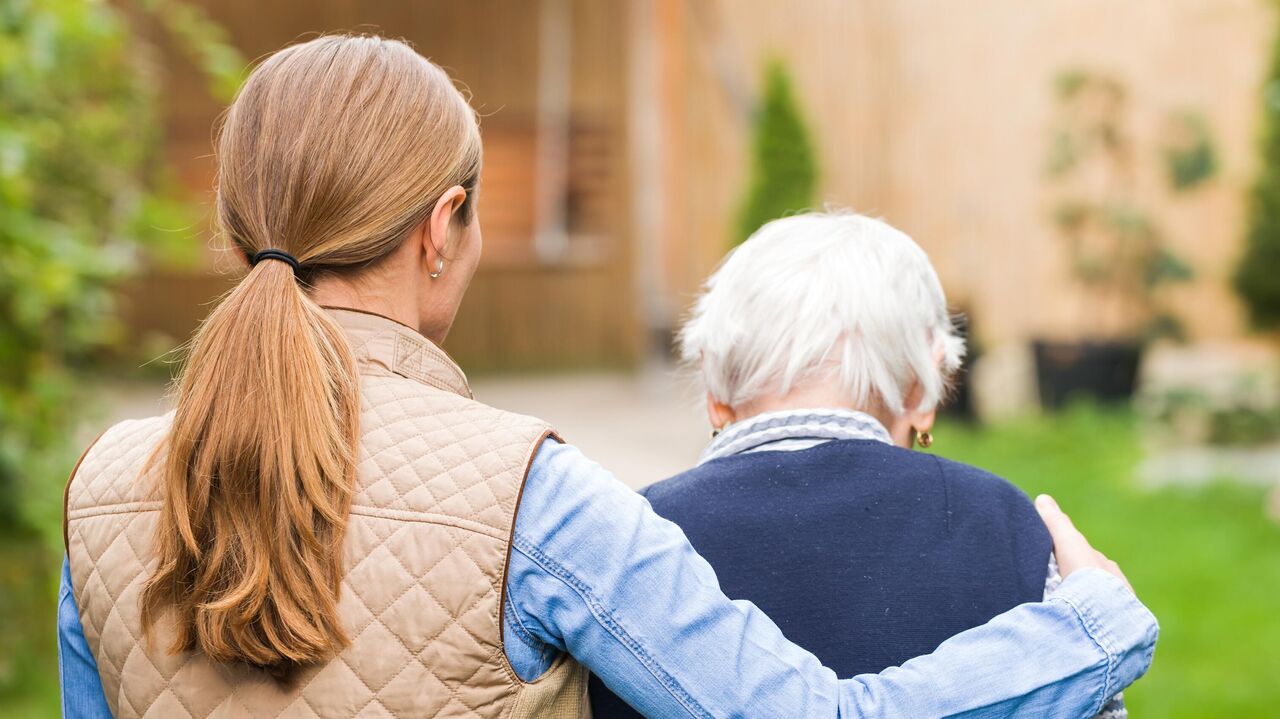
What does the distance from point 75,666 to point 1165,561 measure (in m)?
4.67

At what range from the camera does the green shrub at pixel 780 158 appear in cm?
926

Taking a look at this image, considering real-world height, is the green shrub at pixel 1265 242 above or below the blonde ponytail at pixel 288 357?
below

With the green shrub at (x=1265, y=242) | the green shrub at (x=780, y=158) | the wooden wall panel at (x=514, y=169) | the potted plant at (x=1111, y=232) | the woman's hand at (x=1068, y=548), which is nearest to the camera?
the woman's hand at (x=1068, y=548)

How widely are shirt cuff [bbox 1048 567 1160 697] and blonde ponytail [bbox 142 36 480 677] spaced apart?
0.80 m

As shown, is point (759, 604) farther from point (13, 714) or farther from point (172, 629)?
point (13, 714)

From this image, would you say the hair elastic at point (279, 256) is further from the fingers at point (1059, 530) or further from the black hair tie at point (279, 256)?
the fingers at point (1059, 530)

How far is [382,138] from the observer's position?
52.9 inches

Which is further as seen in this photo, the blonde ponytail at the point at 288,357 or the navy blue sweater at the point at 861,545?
the navy blue sweater at the point at 861,545

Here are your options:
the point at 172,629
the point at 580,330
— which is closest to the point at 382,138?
the point at 172,629

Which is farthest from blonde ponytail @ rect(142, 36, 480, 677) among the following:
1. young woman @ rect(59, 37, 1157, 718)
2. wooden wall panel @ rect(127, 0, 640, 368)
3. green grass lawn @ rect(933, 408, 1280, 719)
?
wooden wall panel @ rect(127, 0, 640, 368)

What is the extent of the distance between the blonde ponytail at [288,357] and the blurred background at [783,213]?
5.39ft

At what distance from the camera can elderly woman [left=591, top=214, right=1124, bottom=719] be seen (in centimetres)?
155

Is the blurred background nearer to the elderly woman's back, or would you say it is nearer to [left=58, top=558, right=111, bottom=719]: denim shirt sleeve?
[left=58, top=558, right=111, bottom=719]: denim shirt sleeve

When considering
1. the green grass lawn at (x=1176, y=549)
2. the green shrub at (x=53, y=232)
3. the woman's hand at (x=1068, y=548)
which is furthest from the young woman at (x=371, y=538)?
the green grass lawn at (x=1176, y=549)
